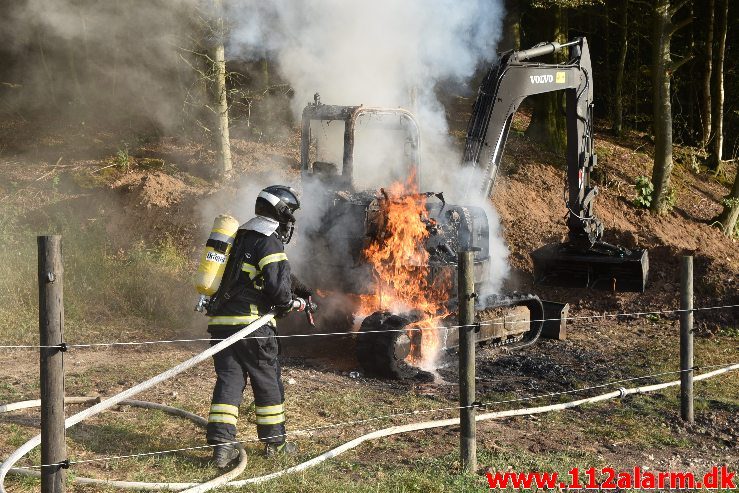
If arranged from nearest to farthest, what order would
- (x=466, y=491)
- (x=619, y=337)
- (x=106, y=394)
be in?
1. (x=466, y=491)
2. (x=106, y=394)
3. (x=619, y=337)

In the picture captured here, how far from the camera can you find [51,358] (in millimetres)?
4020

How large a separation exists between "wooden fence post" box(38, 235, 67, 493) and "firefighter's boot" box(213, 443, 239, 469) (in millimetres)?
1503

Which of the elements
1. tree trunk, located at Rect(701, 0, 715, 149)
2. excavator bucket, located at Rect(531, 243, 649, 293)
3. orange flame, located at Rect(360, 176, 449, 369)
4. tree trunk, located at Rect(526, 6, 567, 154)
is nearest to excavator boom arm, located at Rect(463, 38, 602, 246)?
excavator bucket, located at Rect(531, 243, 649, 293)

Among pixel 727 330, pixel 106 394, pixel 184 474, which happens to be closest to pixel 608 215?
pixel 727 330

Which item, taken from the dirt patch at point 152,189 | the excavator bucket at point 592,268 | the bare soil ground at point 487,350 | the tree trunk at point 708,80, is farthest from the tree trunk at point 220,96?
the tree trunk at point 708,80

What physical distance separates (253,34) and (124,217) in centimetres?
417

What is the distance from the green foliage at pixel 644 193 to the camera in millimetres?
16109

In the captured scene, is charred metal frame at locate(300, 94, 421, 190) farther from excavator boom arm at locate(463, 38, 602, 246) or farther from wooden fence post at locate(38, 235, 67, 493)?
wooden fence post at locate(38, 235, 67, 493)

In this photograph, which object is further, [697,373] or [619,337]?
[619,337]

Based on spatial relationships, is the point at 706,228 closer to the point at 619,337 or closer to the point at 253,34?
the point at 619,337

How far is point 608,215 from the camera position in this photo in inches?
611

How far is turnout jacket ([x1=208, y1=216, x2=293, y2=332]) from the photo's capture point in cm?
572

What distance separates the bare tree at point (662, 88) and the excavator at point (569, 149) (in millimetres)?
5385

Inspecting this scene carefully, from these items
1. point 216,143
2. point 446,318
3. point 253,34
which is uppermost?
point 253,34
